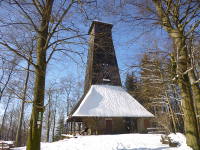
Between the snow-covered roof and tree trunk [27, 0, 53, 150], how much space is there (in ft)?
37.1

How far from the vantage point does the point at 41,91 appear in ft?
17.7

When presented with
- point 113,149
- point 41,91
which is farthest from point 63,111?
point 41,91

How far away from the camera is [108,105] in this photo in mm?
19156

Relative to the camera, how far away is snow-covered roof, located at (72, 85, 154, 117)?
17469mm

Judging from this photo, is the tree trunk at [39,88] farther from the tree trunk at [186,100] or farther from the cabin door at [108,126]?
the cabin door at [108,126]

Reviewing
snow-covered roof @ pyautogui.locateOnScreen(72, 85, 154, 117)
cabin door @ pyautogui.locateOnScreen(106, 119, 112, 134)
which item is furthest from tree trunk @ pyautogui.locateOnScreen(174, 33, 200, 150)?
cabin door @ pyautogui.locateOnScreen(106, 119, 112, 134)

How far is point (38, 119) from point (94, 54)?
19.2 meters

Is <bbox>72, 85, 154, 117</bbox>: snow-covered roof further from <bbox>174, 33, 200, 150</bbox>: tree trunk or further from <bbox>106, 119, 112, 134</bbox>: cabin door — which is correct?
<bbox>174, 33, 200, 150</bbox>: tree trunk

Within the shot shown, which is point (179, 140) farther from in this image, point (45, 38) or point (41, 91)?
point (45, 38)

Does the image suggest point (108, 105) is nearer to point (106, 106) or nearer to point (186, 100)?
point (106, 106)

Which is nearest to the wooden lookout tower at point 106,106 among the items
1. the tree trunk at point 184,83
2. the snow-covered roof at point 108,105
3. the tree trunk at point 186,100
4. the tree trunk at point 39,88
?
the snow-covered roof at point 108,105

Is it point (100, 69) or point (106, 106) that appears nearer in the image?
point (106, 106)

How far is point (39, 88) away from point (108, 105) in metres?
14.4

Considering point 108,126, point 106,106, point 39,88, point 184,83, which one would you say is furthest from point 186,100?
point 108,126
